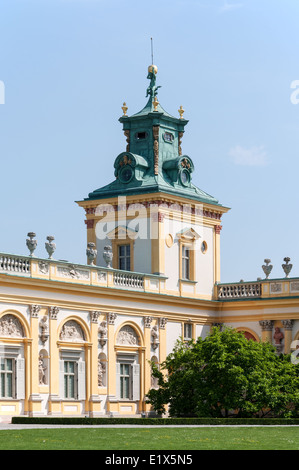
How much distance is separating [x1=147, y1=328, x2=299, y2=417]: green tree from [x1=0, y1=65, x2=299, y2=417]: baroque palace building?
8.62 feet

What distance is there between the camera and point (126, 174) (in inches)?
2067

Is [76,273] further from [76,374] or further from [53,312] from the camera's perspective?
[76,374]

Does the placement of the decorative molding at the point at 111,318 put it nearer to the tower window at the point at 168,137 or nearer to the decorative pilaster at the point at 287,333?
the decorative pilaster at the point at 287,333

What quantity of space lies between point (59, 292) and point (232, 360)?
6868 mm

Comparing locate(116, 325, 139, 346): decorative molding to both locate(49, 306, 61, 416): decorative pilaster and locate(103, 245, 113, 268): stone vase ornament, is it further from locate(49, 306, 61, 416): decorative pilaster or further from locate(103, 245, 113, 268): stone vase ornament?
locate(49, 306, 61, 416): decorative pilaster

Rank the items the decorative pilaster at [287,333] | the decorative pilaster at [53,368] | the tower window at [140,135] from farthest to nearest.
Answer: the tower window at [140,135], the decorative pilaster at [287,333], the decorative pilaster at [53,368]

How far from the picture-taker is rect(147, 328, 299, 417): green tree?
43.2 metres

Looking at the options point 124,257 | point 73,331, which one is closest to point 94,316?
point 73,331

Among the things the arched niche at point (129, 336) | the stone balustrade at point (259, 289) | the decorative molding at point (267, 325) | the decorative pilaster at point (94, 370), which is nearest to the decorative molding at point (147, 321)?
the arched niche at point (129, 336)

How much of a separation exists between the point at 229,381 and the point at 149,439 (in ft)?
53.3

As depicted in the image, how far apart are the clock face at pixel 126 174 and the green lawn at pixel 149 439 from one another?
840 inches

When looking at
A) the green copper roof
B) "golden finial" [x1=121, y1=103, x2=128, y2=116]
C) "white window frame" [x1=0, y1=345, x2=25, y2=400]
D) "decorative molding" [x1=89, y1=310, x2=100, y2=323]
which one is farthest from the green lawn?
"golden finial" [x1=121, y1=103, x2=128, y2=116]

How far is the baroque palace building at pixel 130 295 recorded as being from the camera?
42.7 metres
